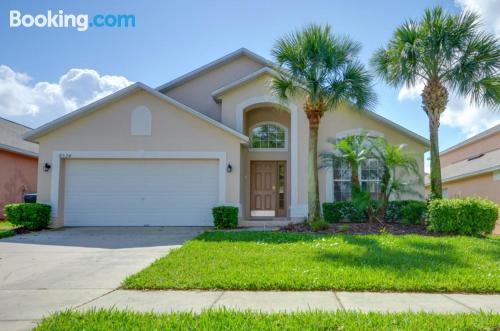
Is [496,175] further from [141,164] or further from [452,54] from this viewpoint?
[141,164]

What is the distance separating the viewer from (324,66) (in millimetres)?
11031

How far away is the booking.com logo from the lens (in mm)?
11570

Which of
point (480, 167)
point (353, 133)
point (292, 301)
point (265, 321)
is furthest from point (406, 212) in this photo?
point (265, 321)

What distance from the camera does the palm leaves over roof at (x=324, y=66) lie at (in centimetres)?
1098

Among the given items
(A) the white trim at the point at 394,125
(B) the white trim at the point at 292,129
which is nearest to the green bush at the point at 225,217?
(B) the white trim at the point at 292,129

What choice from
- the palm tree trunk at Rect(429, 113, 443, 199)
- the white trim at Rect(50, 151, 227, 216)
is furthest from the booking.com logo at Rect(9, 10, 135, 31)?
the palm tree trunk at Rect(429, 113, 443, 199)

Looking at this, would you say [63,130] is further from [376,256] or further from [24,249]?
[376,256]

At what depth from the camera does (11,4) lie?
38.3ft

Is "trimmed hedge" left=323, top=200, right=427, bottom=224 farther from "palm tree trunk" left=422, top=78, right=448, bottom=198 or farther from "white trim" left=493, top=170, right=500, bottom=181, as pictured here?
"white trim" left=493, top=170, right=500, bottom=181

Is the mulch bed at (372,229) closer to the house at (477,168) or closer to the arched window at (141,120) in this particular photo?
the house at (477,168)

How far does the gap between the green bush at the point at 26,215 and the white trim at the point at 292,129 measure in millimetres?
7760

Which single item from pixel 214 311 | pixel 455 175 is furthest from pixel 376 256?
pixel 455 175

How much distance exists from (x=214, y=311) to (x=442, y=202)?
8.81 meters

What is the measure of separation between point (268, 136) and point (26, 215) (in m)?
9.68
